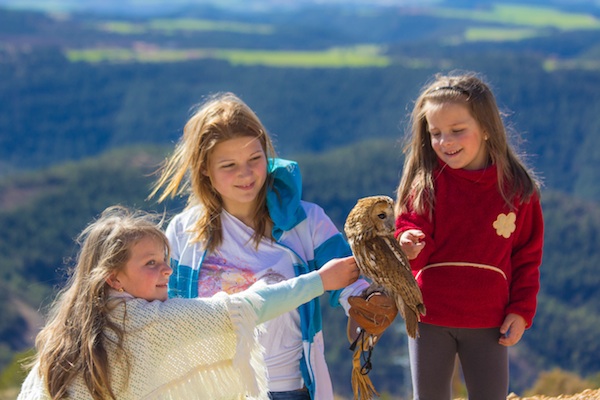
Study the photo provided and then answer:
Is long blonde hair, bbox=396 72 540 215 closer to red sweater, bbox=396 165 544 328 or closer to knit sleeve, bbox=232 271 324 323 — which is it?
red sweater, bbox=396 165 544 328

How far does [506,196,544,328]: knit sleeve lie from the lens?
369cm

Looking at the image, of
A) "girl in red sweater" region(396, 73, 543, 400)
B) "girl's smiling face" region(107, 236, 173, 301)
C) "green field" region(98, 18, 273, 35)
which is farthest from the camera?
"green field" region(98, 18, 273, 35)

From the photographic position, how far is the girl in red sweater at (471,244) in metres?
3.68

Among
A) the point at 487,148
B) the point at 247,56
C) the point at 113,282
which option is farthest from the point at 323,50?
the point at 113,282

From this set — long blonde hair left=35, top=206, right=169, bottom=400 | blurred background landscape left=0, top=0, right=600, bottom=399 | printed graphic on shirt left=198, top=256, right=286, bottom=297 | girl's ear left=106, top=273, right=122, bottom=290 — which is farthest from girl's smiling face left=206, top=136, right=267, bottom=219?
blurred background landscape left=0, top=0, right=600, bottom=399

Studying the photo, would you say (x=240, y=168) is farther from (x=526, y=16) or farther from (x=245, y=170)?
(x=526, y=16)

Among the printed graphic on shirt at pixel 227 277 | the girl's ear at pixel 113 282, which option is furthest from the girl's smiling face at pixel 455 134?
the girl's ear at pixel 113 282

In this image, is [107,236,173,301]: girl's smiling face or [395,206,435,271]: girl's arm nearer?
[107,236,173,301]: girl's smiling face

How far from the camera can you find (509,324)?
3.65 m

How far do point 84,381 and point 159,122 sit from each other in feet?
378

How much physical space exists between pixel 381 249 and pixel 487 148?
88cm

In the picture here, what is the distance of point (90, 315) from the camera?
308 cm

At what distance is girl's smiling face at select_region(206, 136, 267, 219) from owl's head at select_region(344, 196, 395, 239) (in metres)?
0.63

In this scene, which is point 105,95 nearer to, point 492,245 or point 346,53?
point 346,53
